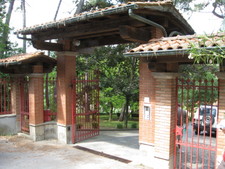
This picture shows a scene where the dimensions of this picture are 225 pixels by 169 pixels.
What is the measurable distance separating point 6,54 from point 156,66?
36.3 feet

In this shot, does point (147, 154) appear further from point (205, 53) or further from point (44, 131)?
point (44, 131)

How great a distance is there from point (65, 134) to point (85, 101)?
1.46 meters

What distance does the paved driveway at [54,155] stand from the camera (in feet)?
19.9

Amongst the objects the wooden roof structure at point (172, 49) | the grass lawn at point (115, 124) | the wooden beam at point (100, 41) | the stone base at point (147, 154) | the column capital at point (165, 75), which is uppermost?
the wooden beam at point (100, 41)

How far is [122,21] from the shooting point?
5715 mm

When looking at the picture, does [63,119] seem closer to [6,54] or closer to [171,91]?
[171,91]

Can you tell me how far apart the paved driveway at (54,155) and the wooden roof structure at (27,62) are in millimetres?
2728

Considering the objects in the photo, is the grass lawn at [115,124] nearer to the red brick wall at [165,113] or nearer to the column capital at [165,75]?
the red brick wall at [165,113]

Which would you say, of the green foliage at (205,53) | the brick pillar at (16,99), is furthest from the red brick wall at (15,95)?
the green foliage at (205,53)

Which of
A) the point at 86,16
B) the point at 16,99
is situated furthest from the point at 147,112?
the point at 16,99

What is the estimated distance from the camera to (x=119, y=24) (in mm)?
5785

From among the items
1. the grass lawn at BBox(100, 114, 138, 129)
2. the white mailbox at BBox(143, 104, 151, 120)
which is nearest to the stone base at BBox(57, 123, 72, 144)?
the white mailbox at BBox(143, 104, 151, 120)

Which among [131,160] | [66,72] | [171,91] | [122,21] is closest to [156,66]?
[171,91]

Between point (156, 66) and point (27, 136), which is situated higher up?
point (156, 66)
